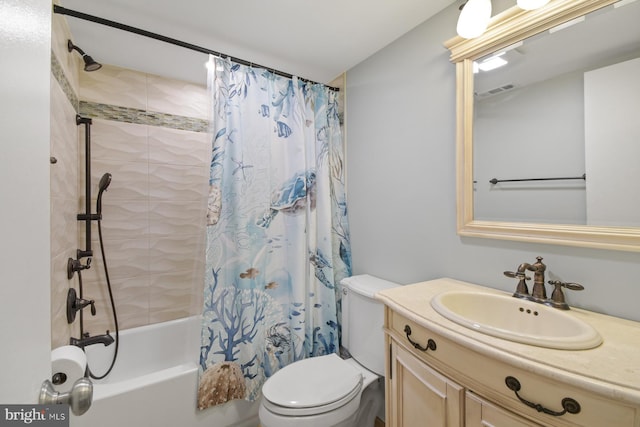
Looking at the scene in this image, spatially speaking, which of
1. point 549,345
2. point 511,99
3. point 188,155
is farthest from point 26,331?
point 188,155

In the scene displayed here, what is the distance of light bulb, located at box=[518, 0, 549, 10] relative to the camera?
1046mm

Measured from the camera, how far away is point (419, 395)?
101cm

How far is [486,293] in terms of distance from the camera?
45.8 inches

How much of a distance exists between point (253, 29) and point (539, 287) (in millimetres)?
1881

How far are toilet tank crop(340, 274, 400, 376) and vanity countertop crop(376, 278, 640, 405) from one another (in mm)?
583

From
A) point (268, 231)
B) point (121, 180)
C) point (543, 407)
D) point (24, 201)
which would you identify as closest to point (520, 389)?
point (543, 407)

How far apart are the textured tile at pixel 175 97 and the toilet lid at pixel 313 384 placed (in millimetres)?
1858

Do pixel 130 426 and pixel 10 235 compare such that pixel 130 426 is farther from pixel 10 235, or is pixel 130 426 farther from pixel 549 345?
pixel 549 345

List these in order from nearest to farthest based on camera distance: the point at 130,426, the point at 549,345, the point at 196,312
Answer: the point at 549,345
the point at 130,426
the point at 196,312

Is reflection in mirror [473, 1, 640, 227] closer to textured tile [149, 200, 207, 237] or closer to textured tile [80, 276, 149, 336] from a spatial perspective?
textured tile [149, 200, 207, 237]

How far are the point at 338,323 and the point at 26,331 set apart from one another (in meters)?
1.86

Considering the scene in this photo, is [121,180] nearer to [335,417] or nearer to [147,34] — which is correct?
[147,34]
